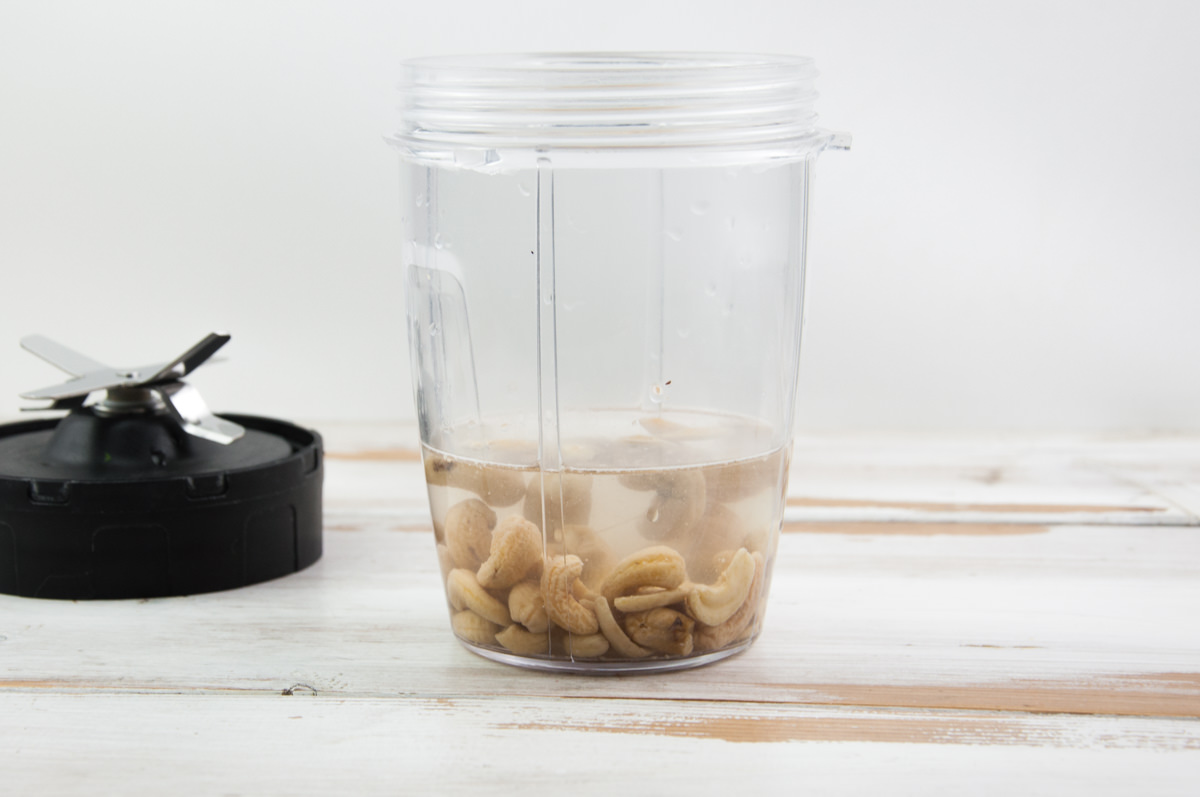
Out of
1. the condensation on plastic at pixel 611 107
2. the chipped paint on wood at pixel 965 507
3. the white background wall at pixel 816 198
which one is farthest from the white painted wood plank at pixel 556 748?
the white background wall at pixel 816 198

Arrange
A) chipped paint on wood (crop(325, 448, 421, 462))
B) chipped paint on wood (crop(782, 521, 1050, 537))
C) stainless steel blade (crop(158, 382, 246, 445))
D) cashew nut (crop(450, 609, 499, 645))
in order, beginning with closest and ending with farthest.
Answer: cashew nut (crop(450, 609, 499, 645)), stainless steel blade (crop(158, 382, 246, 445)), chipped paint on wood (crop(782, 521, 1050, 537)), chipped paint on wood (crop(325, 448, 421, 462))

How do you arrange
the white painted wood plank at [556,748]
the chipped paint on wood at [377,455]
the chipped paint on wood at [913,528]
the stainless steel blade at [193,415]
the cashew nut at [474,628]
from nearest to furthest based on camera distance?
the white painted wood plank at [556,748] → the cashew nut at [474,628] → the stainless steel blade at [193,415] → the chipped paint on wood at [913,528] → the chipped paint on wood at [377,455]

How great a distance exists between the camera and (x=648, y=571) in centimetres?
50

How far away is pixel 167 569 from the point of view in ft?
2.10

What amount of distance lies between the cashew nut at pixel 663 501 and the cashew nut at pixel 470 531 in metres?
0.06

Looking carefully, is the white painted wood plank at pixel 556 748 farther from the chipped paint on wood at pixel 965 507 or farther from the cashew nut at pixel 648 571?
the chipped paint on wood at pixel 965 507

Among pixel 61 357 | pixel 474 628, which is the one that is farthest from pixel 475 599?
pixel 61 357

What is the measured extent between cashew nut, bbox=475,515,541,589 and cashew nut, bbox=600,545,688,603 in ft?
0.11

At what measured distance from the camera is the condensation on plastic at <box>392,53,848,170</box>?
49 centimetres

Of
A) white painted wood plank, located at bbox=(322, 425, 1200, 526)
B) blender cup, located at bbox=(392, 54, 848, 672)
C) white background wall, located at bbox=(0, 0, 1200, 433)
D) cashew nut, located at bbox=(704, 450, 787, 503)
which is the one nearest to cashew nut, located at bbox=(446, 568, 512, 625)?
blender cup, located at bbox=(392, 54, 848, 672)

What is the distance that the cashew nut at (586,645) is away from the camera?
52 centimetres

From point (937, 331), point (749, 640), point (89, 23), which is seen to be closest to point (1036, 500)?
point (937, 331)

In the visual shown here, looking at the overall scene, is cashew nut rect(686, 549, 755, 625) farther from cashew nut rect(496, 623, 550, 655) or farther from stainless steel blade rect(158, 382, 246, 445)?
stainless steel blade rect(158, 382, 246, 445)

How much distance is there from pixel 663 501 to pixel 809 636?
125 millimetres
